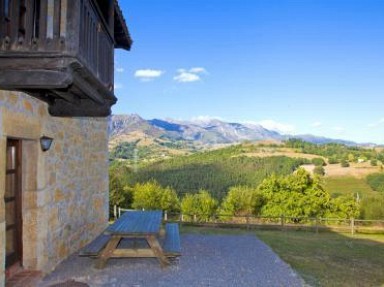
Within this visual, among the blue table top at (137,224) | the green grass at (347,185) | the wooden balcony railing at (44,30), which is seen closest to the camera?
the wooden balcony railing at (44,30)

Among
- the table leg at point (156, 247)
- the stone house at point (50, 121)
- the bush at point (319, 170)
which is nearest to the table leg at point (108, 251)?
the table leg at point (156, 247)

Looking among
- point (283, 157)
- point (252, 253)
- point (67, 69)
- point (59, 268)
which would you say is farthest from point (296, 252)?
point (283, 157)

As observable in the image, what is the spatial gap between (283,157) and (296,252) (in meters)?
82.5

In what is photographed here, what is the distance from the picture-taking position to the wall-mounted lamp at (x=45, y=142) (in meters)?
5.99

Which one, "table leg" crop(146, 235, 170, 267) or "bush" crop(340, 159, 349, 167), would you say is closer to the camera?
"table leg" crop(146, 235, 170, 267)

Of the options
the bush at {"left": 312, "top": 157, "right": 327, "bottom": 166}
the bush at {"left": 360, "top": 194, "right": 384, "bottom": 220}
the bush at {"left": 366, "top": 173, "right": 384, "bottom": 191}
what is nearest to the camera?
the bush at {"left": 360, "top": 194, "right": 384, "bottom": 220}

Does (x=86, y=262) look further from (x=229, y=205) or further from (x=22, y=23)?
(x=229, y=205)

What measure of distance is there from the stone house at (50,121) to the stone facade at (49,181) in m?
0.01

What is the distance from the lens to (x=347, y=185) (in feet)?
240

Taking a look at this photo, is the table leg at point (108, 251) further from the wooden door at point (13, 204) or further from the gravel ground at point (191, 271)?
the wooden door at point (13, 204)

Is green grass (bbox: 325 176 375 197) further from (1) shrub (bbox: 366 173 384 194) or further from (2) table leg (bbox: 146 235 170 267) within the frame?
(2) table leg (bbox: 146 235 170 267)

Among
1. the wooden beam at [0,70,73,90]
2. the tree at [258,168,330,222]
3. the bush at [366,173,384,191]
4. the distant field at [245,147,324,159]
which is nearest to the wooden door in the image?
the wooden beam at [0,70,73,90]

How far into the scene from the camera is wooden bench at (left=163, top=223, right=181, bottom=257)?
698 centimetres

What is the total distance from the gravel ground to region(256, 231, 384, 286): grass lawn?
481 mm
